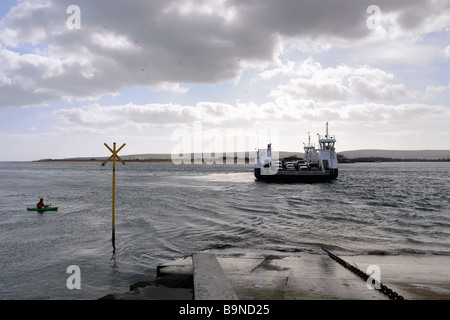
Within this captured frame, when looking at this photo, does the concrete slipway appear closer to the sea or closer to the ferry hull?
the sea

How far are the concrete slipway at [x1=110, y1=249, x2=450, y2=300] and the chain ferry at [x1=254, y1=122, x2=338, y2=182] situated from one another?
48.0m

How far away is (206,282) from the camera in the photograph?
7215 mm

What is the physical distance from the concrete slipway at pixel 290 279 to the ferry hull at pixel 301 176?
47.3 meters

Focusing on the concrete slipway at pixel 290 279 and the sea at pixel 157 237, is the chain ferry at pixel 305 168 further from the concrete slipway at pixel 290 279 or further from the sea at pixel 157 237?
the concrete slipway at pixel 290 279

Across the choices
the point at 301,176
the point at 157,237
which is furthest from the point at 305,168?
the point at 157,237

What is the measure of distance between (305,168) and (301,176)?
11.7ft

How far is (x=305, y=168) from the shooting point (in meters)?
62.5

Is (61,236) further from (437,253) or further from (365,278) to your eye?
(437,253)

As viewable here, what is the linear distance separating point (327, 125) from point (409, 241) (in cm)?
5787

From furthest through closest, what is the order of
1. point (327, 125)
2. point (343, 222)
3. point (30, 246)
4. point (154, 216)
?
1. point (327, 125)
2. point (154, 216)
3. point (343, 222)
4. point (30, 246)

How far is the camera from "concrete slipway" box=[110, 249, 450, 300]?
7051mm

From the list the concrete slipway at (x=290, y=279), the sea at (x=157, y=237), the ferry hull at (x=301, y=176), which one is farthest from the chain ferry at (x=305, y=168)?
the concrete slipway at (x=290, y=279)

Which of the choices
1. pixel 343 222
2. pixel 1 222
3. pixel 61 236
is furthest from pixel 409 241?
pixel 1 222

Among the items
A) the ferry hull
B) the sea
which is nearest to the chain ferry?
the ferry hull
